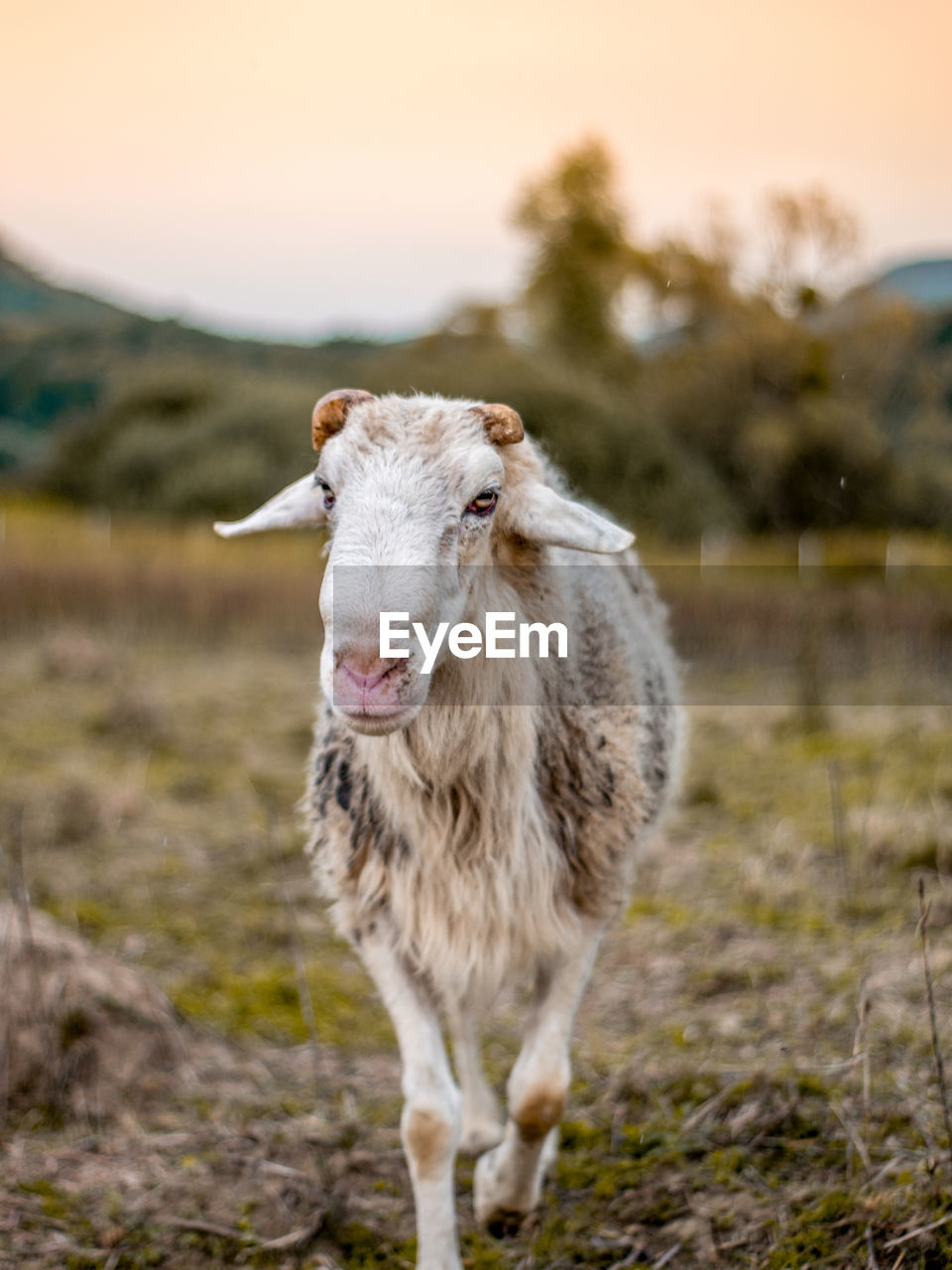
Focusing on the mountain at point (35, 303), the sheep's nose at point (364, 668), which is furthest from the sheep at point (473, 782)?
the mountain at point (35, 303)

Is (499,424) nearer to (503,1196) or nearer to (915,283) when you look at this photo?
(503,1196)

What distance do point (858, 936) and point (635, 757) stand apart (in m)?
1.97

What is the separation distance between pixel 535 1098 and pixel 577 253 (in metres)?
28.9

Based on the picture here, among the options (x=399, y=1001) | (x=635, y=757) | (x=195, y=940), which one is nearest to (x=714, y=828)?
(x=195, y=940)

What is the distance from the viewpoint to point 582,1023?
421cm

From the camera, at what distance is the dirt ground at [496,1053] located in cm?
287

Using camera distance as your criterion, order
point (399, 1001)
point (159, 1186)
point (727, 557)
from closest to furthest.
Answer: point (399, 1001)
point (159, 1186)
point (727, 557)

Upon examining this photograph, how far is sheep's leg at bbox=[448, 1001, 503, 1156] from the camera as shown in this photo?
11.3 ft

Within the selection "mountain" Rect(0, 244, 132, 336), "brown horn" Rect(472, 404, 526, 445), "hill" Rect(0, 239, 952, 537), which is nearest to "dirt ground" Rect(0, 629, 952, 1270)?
"brown horn" Rect(472, 404, 526, 445)

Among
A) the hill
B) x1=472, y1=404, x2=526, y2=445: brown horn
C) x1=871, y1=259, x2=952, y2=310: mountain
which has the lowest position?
x1=472, y1=404, x2=526, y2=445: brown horn

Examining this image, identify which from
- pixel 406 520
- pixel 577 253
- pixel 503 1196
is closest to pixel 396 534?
pixel 406 520

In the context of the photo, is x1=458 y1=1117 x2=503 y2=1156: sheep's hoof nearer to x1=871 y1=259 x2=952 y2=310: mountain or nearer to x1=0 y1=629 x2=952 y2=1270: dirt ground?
x1=0 y1=629 x2=952 y2=1270: dirt ground

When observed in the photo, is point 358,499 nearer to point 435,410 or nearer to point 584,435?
point 435,410

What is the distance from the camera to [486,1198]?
2994 mm
